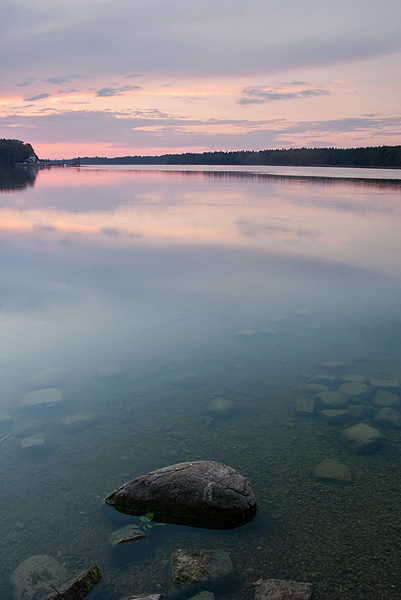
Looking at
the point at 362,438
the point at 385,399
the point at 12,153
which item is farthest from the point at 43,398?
Result: the point at 12,153

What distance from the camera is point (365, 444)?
443 centimetres

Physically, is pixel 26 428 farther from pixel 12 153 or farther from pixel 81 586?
pixel 12 153

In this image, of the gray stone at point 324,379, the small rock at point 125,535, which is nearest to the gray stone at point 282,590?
the small rock at point 125,535

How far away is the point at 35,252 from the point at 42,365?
28.0ft

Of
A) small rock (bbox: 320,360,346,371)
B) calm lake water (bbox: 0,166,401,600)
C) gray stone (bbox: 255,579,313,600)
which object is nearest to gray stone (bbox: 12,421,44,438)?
calm lake water (bbox: 0,166,401,600)

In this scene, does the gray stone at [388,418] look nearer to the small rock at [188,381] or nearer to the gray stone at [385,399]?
the gray stone at [385,399]

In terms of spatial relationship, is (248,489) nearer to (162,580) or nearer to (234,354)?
(162,580)

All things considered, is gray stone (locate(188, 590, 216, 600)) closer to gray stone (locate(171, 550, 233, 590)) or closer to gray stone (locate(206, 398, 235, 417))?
gray stone (locate(171, 550, 233, 590))

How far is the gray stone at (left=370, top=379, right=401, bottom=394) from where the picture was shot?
5488 millimetres

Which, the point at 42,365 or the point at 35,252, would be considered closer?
the point at 42,365

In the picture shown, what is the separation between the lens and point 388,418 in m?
4.89

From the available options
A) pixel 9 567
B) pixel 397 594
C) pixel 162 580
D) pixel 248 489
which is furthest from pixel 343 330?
pixel 9 567

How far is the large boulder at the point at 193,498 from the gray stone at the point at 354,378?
2526 millimetres

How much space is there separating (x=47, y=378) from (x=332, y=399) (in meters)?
3.63
